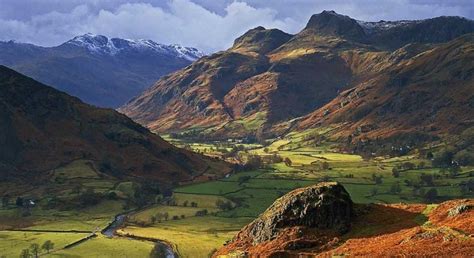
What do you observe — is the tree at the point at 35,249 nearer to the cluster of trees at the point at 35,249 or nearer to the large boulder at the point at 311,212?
the cluster of trees at the point at 35,249

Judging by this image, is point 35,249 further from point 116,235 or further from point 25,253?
point 116,235

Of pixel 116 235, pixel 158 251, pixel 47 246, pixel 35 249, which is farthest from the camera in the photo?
pixel 116 235

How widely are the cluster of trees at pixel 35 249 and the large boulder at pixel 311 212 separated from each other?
84853 mm

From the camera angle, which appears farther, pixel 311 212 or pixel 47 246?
pixel 47 246

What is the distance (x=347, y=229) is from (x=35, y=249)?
9679 centimetres

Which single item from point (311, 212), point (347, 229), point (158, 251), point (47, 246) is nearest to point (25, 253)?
point (47, 246)

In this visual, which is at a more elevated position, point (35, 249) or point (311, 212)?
point (311, 212)

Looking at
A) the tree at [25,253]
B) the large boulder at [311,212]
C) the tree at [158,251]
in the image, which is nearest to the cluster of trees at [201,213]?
the tree at [158,251]

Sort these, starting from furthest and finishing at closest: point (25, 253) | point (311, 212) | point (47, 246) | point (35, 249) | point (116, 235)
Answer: point (116, 235) → point (47, 246) → point (35, 249) → point (25, 253) → point (311, 212)

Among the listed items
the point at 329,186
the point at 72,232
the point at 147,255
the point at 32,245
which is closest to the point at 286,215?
the point at 329,186

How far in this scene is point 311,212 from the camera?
209 ft

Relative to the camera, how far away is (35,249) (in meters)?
134

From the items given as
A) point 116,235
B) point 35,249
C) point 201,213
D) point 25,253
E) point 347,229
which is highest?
point 347,229

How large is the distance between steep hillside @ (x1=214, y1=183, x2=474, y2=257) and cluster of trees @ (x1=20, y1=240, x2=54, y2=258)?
80679mm
